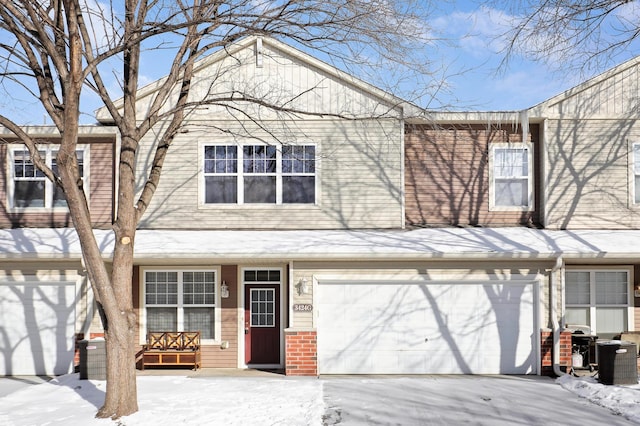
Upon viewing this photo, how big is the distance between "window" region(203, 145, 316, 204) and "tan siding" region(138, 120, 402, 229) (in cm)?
18

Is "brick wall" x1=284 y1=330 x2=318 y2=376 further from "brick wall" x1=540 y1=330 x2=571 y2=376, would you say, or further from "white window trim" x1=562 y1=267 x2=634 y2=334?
"white window trim" x1=562 y1=267 x2=634 y2=334

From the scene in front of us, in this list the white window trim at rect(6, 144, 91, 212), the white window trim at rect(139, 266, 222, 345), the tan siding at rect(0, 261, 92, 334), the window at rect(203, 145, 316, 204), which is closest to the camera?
the tan siding at rect(0, 261, 92, 334)

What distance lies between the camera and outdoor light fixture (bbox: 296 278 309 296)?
13102 mm

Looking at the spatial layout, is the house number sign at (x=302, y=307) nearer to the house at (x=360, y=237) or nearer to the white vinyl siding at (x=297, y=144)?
the house at (x=360, y=237)

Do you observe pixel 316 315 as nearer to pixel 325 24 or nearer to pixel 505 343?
pixel 505 343

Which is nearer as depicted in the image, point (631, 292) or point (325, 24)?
point (325, 24)

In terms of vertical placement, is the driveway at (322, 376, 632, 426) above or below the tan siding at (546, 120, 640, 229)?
below

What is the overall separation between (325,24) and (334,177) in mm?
5481

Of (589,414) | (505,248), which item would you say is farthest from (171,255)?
(589,414)

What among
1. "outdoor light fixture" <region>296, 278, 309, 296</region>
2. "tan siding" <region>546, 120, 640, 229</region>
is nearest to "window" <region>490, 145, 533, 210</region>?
"tan siding" <region>546, 120, 640, 229</region>

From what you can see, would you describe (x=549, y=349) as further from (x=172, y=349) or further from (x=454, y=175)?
(x=172, y=349)

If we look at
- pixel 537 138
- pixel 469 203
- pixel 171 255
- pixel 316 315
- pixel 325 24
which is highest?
pixel 325 24

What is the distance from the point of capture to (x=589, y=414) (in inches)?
383

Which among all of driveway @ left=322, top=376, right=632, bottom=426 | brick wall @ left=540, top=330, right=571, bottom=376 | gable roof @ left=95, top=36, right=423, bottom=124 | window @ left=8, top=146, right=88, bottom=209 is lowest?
driveway @ left=322, top=376, right=632, bottom=426
